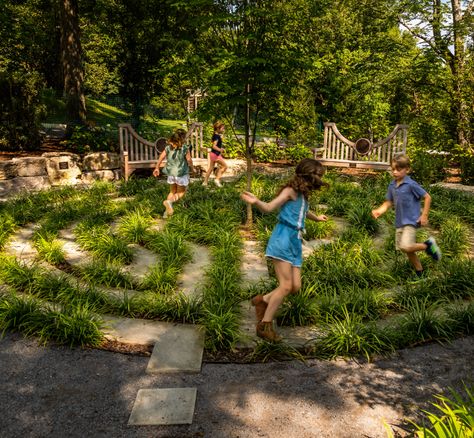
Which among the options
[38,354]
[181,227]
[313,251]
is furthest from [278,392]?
[181,227]

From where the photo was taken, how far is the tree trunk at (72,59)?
1514 centimetres

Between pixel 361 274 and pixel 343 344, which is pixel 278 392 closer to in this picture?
pixel 343 344

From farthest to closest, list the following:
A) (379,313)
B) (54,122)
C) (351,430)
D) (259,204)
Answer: (54,122), (379,313), (259,204), (351,430)

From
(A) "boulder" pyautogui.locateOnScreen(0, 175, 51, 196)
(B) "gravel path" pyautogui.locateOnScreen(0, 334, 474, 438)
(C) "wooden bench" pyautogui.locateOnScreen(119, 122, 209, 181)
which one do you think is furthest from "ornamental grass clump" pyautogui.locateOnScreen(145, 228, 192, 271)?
(C) "wooden bench" pyautogui.locateOnScreen(119, 122, 209, 181)

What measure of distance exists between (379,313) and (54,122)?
24.4 m

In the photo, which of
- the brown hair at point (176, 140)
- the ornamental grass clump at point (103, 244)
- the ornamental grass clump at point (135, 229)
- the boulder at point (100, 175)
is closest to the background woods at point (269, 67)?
the brown hair at point (176, 140)

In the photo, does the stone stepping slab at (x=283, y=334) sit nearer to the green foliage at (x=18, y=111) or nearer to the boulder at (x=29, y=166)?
the boulder at (x=29, y=166)

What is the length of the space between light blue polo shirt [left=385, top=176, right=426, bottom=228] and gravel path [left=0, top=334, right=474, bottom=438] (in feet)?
5.12

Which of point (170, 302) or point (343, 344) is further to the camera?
point (170, 302)

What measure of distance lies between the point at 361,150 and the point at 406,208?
7.33m

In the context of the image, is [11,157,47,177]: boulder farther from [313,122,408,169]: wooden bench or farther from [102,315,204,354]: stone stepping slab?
[102,315,204,354]: stone stepping slab

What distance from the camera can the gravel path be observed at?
334cm

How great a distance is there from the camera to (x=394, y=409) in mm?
3520

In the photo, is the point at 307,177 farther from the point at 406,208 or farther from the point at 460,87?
the point at 460,87
